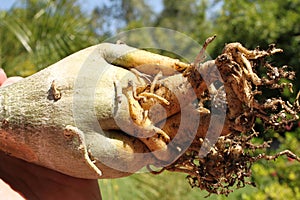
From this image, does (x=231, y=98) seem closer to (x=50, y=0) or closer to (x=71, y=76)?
(x=71, y=76)

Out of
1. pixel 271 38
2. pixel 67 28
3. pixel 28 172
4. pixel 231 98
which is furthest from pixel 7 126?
pixel 271 38

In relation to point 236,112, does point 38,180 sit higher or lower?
lower

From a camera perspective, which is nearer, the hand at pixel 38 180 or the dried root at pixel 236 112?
the dried root at pixel 236 112

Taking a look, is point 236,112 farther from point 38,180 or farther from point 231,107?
point 38,180

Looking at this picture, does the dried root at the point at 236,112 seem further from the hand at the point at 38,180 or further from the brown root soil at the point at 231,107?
the hand at the point at 38,180

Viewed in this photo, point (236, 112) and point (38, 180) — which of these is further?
point (38, 180)

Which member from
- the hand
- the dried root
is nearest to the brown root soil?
the dried root

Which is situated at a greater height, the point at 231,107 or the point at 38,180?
the point at 231,107

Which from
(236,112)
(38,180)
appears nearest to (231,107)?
(236,112)

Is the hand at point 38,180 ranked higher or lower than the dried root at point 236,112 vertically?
lower

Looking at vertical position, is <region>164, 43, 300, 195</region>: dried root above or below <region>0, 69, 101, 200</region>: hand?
above

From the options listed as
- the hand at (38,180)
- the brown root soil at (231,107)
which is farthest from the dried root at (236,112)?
the hand at (38,180)

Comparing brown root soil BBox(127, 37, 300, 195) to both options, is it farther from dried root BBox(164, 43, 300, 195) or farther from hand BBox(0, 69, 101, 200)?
hand BBox(0, 69, 101, 200)

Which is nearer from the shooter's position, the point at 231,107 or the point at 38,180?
the point at 231,107
